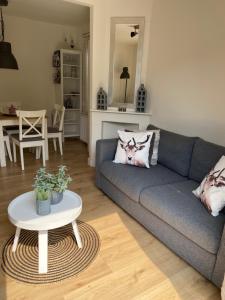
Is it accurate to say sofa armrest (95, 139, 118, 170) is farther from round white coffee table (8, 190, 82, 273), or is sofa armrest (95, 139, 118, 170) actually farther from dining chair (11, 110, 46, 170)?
dining chair (11, 110, 46, 170)

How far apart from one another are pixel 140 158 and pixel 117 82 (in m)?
1.52

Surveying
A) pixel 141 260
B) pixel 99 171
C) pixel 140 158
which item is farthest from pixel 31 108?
pixel 141 260

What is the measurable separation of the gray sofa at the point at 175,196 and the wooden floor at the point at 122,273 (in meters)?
0.09

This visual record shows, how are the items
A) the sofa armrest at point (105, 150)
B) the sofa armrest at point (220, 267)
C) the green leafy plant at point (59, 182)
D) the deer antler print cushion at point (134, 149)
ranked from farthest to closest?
the sofa armrest at point (105, 150), the deer antler print cushion at point (134, 149), the green leafy plant at point (59, 182), the sofa armrest at point (220, 267)

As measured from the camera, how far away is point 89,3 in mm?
3113

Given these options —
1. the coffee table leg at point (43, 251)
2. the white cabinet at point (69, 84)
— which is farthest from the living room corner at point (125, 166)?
the white cabinet at point (69, 84)

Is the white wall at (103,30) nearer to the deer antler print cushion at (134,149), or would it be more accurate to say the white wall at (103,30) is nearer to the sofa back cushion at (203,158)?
the deer antler print cushion at (134,149)

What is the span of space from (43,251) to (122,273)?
23.3 inches

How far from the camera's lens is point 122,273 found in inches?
65.4

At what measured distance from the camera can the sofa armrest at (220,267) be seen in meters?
1.44

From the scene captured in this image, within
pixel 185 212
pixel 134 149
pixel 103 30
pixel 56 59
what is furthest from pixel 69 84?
pixel 185 212

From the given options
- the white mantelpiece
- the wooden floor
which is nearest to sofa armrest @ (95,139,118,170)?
the wooden floor

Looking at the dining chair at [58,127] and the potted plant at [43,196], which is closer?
the potted plant at [43,196]

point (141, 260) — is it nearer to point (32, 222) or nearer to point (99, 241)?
point (99, 241)
